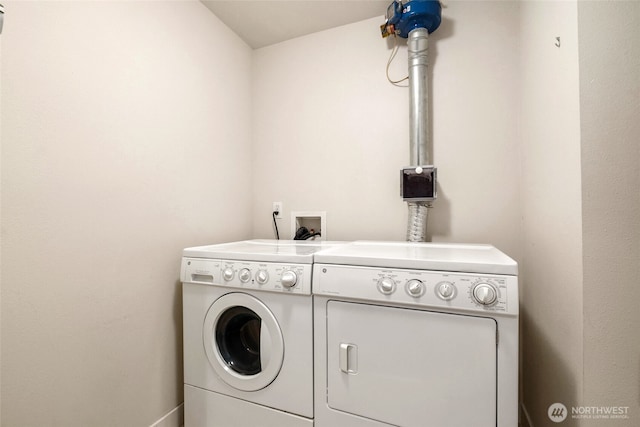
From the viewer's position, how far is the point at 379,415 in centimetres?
93

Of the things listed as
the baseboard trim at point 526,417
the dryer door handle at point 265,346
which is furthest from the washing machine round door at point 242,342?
the baseboard trim at point 526,417

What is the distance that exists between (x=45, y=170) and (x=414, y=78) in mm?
1587

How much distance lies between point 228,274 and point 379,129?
1.16m

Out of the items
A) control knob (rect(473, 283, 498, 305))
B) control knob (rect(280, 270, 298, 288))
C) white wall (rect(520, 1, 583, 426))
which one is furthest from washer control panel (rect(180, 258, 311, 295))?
white wall (rect(520, 1, 583, 426))

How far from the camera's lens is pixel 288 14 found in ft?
5.30

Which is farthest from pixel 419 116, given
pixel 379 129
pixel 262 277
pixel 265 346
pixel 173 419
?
pixel 173 419

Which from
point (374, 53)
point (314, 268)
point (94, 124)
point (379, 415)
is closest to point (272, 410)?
point (379, 415)

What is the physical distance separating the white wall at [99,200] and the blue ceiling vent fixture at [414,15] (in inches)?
41.2

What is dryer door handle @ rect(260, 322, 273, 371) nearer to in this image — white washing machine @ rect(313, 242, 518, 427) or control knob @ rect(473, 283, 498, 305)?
white washing machine @ rect(313, 242, 518, 427)

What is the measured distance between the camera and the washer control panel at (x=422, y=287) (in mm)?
789

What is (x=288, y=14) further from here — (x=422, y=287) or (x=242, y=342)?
(x=242, y=342)

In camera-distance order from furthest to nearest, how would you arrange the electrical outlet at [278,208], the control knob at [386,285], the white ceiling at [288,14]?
the electrical outlet at [278,208] → the white ceiling at [288,14] → the control knob at [386,285]

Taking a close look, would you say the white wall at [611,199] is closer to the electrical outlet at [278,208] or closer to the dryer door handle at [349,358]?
the dryer door handle at [349,358]

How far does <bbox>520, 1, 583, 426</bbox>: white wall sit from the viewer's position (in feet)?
2.52
